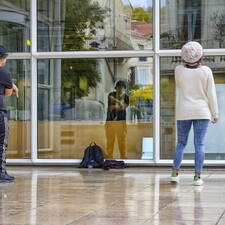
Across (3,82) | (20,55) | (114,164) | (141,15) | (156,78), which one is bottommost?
(114,164)

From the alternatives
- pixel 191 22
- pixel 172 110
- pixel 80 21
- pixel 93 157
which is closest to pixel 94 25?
pixel 80 21

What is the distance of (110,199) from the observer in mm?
6781

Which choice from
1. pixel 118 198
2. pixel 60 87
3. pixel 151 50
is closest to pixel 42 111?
pixel 60 87

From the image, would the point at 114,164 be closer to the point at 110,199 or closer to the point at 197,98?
the point at 197,98

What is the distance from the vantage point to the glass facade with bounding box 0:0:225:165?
1080 centimetres

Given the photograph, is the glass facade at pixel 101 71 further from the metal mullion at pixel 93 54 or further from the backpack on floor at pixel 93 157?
the backpack on floor at pixel 93 157

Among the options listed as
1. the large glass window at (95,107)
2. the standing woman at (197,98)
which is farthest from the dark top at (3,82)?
the large glass window at (95,107)

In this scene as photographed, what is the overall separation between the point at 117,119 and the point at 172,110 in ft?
3.30

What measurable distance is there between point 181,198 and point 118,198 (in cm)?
70

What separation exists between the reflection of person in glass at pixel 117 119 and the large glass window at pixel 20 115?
4.78ft

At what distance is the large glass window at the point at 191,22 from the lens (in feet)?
35.3

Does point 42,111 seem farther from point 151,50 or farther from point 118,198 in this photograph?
point 118,198

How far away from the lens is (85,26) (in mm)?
11156

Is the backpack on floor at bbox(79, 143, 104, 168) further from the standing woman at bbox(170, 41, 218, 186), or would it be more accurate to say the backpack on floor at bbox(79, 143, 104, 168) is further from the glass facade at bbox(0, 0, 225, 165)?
the standing woman at bbox(170, 41, 218, 186)
